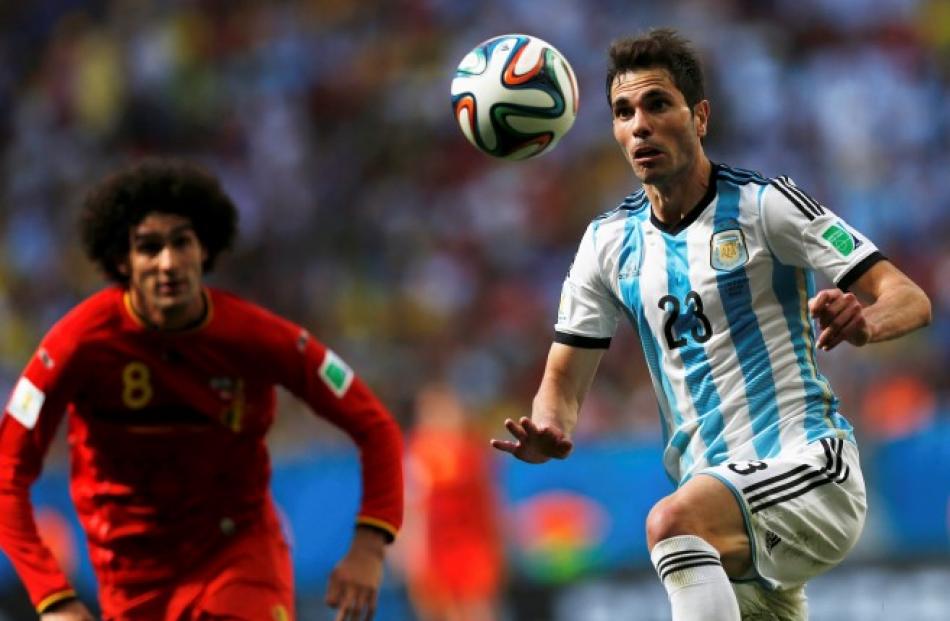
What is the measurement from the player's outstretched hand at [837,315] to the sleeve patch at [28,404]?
276 centimetres

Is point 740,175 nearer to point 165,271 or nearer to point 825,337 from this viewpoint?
point 825,337

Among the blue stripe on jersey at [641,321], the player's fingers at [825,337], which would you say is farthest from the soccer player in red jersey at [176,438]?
the player's fingers at [825,337]

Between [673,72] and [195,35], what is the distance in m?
14.1

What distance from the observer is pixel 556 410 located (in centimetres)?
562

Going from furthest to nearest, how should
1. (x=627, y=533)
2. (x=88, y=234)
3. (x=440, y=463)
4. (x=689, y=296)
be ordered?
1. (x=440, y=463)
2. (x=627, y=533)
3. (x=88, y=234)
4. (x=689, y=296)

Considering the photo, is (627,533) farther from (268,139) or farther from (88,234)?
(268,139)

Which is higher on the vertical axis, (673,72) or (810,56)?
(810,56)

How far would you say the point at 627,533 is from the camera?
1127cm

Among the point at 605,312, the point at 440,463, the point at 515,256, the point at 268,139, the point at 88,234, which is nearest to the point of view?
the point at 605,312

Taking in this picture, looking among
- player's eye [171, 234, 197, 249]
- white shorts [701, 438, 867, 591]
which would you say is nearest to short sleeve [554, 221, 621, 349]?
white shorts [701, 438, 867, 591]

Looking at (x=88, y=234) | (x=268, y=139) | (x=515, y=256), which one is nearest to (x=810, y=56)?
(x=515, y=256)

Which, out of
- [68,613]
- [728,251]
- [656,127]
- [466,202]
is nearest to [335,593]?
[68,613]

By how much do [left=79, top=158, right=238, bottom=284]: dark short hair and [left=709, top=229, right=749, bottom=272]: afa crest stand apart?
2.05 m

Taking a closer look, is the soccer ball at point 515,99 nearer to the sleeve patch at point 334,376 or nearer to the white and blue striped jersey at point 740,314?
the white and blue striped jersey at point 740,314
